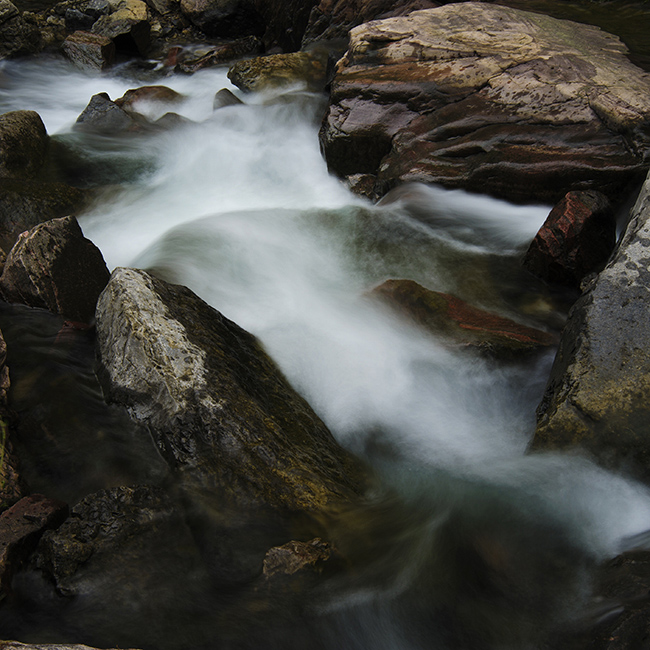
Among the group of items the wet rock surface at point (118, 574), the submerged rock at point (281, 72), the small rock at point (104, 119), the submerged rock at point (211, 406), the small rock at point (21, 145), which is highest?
the submerged rock at point (281, 72)

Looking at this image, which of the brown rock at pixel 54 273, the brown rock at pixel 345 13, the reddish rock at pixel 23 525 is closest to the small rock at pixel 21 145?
the brown rock at pixel 54 273

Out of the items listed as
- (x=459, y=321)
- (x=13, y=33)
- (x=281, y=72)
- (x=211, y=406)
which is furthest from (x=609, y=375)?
(x=13, y=33)

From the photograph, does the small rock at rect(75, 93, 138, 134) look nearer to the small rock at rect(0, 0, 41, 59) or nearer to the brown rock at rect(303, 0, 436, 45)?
the brown rock at rect(303, 0, 436, 45)

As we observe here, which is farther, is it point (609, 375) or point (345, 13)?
point (345, 13)

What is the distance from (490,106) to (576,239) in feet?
7.72

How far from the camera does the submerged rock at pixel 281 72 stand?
361 inches

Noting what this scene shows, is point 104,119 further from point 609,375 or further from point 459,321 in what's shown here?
point 609,375

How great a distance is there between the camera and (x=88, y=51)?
1147cm

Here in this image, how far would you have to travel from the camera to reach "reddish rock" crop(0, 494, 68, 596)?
247cm

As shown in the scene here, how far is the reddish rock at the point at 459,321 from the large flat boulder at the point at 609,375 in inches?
23.0

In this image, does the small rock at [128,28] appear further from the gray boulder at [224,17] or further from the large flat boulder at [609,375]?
the large flat boulder at [609,375]

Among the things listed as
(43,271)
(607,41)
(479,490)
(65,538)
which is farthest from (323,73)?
(65,538)

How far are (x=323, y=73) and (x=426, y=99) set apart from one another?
11.3ft

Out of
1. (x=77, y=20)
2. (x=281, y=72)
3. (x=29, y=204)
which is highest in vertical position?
(x=77, y=20)
